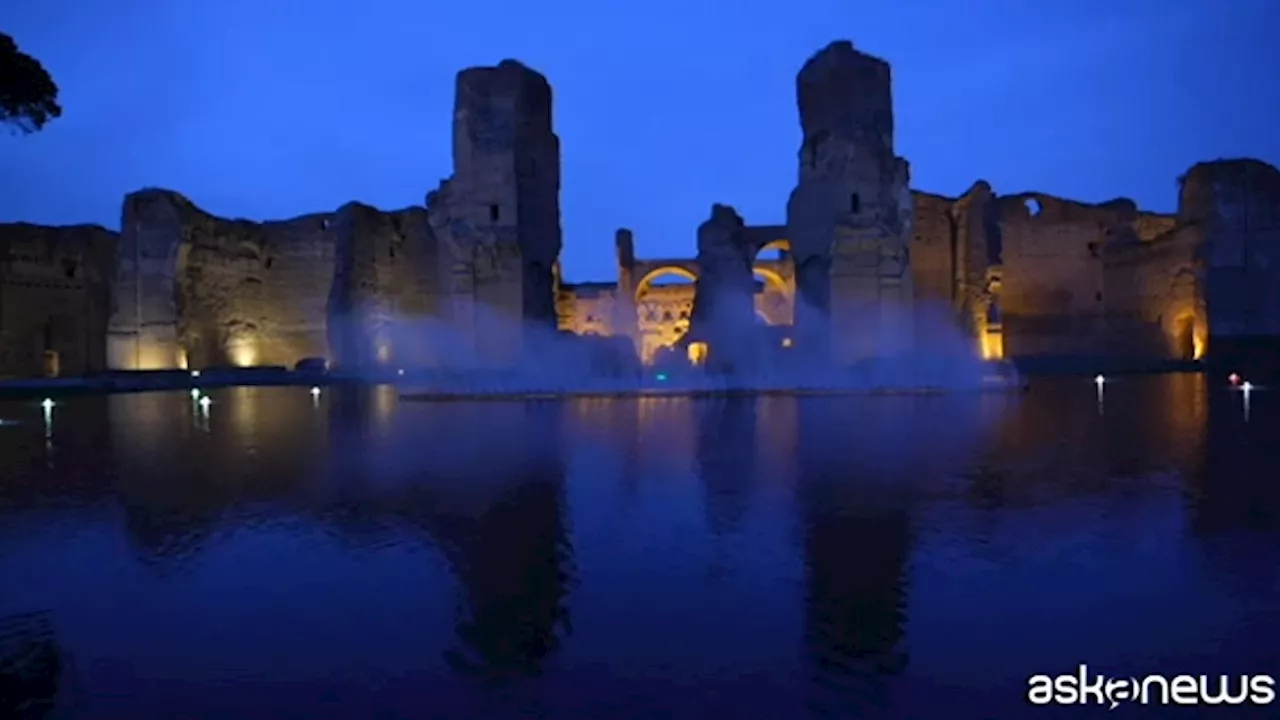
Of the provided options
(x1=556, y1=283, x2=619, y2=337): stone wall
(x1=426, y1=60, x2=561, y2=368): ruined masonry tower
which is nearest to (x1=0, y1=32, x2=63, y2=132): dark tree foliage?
(x1=426, y1=60, x2=561, y2=368): ruined masonry tower

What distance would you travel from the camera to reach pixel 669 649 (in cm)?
300

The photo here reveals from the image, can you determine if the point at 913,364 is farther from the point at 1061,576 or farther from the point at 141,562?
the point at 141,562

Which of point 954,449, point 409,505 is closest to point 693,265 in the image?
point 954,449

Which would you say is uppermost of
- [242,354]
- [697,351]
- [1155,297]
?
[1155,297]

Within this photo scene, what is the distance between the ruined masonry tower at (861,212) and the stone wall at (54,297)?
77.2 ft

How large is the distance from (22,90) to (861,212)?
1473 centimetres

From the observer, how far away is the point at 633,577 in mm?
3887

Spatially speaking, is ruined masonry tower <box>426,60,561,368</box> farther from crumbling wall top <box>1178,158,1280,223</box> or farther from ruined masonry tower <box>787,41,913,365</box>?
crumbling wall top <box>1178,158,1280,223</box>

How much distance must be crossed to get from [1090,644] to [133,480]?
258 inches

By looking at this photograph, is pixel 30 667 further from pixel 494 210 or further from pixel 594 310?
pixel 594 310

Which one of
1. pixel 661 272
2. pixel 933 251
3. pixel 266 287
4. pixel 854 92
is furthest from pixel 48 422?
pixel 661 272

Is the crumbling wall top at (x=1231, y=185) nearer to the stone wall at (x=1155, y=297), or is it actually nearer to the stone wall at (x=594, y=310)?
the stone wall at (x=1155, y=297)

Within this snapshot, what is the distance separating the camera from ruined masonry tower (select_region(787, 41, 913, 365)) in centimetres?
1809

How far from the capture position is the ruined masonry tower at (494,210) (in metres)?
18.2
